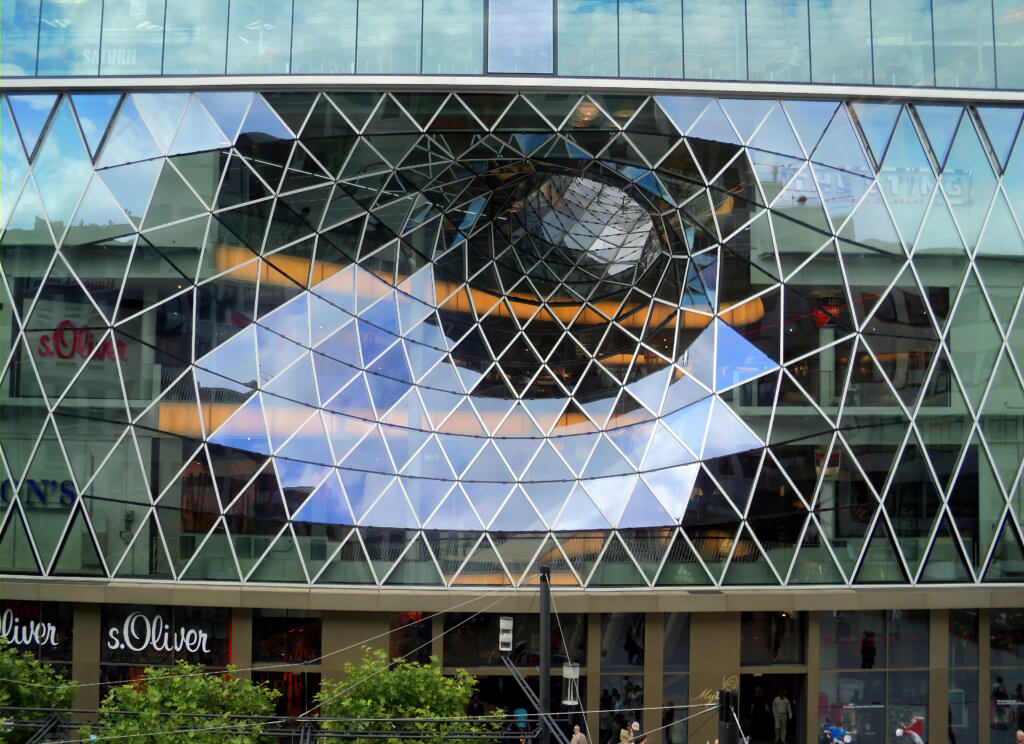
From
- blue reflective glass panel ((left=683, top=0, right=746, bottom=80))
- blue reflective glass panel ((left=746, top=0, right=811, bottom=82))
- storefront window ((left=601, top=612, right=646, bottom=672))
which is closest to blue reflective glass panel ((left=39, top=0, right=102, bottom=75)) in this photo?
blue reflective glass panel ((left=683, top=0, right=746, bottom=80))

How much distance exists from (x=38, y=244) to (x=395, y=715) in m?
16.9

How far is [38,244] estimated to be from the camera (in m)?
27.3

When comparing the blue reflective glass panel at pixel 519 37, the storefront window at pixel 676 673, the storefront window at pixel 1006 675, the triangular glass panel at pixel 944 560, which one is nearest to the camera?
the blue reflective glass panel at pixel 519 37

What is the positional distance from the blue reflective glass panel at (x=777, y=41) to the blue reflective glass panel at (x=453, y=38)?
25.3 ft

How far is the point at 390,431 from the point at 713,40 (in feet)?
49.2

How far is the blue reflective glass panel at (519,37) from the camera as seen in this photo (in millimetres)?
26266

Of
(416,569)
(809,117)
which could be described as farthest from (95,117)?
(809,117)

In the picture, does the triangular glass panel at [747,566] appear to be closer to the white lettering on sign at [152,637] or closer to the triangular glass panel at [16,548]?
the white lettering on sign at [152,637]

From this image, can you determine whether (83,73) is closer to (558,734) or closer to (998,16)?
(558,734)

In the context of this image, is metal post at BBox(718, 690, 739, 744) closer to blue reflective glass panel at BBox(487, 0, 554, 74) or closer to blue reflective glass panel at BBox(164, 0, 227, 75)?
blue reflective glass panel at BBox(487, 0, 554, 74)

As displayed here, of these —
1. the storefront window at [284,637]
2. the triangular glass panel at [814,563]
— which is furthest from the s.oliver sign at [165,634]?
the triangular glass panel at [814,563]

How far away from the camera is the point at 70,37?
27.0m

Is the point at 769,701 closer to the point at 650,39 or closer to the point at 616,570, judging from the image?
the point at 616,570

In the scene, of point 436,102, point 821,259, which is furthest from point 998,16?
point 436,102
